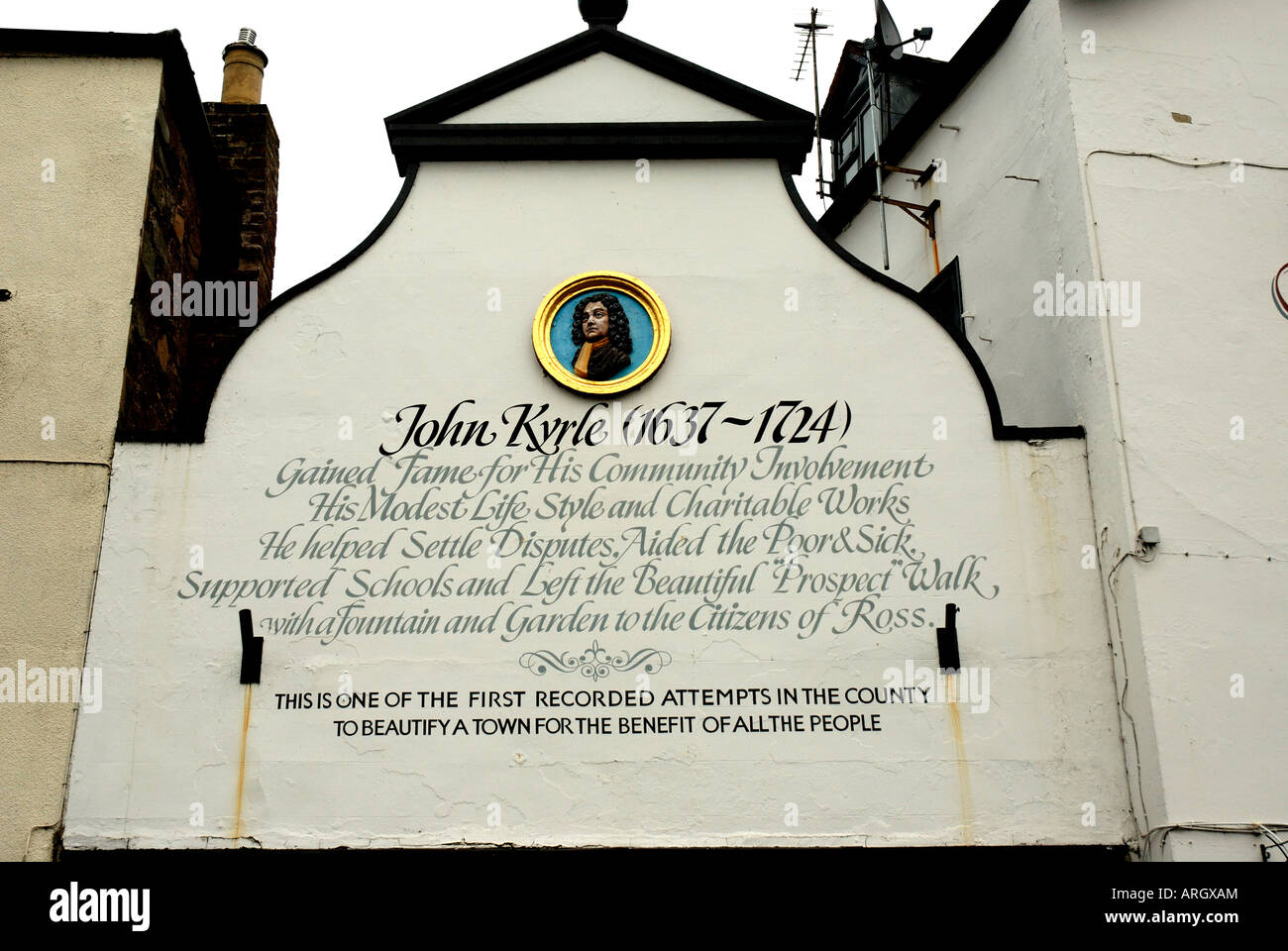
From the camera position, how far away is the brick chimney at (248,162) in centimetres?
1280

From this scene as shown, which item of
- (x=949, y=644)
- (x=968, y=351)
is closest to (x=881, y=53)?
(x=968, y=351)

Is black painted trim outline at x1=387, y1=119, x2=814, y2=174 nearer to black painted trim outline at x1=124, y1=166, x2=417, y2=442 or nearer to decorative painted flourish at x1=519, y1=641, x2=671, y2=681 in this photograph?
black painted trim outline at x1=124, y1=166, x2=417, y2=442

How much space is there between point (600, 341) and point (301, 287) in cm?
207

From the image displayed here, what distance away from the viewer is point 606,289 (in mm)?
9484

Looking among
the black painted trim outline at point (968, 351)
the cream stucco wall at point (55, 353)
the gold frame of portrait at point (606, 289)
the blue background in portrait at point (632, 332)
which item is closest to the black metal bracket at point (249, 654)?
the cream stucco wall at point (55, 353)

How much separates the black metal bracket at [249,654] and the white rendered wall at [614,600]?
83 millimetres

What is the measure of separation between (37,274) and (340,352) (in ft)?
6.92

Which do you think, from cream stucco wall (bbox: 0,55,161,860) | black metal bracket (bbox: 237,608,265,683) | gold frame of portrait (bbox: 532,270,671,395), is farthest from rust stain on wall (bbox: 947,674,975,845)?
cream stucco wall (bbox: 0,55,161,860)

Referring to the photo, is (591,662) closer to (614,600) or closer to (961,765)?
(614,600)

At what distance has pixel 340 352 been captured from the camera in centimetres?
931
